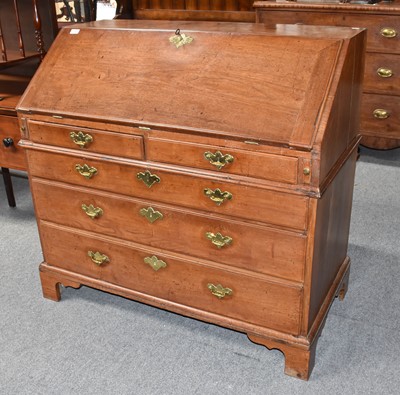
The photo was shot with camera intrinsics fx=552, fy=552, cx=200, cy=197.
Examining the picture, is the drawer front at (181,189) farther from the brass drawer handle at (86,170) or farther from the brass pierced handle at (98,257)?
the brass pierced handle at (98,257)

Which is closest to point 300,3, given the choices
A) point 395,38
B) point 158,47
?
point 395,38

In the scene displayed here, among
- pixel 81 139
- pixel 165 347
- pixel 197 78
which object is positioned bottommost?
pixel 165 347

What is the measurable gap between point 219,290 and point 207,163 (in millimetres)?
512

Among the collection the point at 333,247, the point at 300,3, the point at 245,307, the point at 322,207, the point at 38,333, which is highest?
the point at 300,3

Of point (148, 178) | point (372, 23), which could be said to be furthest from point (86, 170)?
point (372, 23)

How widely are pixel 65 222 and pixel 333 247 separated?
110cm

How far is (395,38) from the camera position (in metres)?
3.52

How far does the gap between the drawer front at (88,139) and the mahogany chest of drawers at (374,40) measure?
6.46ft

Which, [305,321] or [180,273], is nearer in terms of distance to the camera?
[305,321]

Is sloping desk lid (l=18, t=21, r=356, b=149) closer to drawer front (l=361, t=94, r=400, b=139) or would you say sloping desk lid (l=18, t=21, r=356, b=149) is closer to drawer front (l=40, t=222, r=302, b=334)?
drawer front (l=40, t=222, r=302, b=334)

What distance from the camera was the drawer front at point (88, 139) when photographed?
1.98 meters

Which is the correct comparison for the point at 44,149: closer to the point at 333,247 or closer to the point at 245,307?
the point at 245,307

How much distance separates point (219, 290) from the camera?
207 centimetres

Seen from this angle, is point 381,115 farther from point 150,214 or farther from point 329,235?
point 150,214
